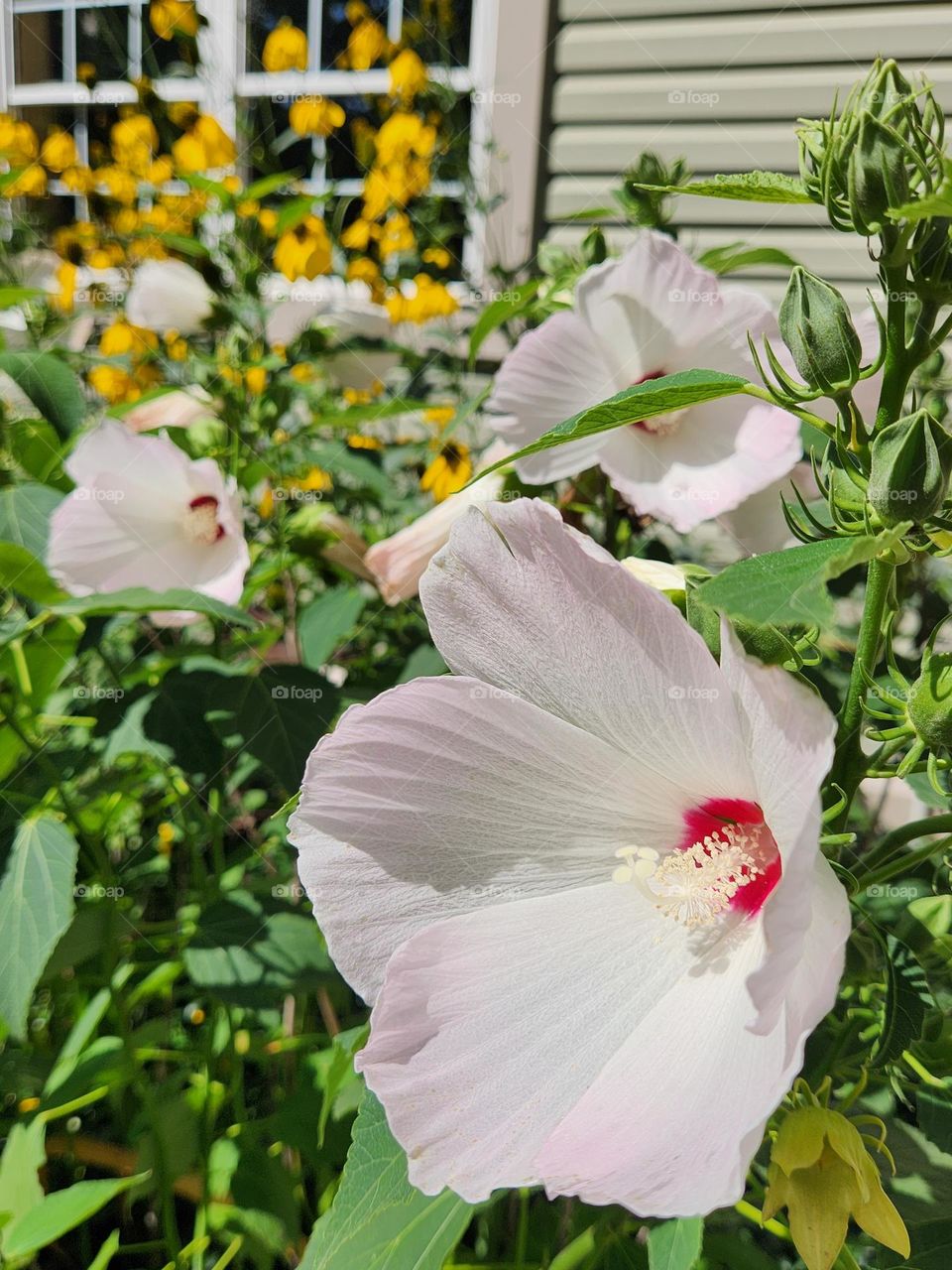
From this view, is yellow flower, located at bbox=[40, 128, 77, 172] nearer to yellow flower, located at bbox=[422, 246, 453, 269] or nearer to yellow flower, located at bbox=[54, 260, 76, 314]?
yellow flower, located at bbox=[54, 260, 76, 314]

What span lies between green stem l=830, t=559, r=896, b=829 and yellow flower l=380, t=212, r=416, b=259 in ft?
5.45

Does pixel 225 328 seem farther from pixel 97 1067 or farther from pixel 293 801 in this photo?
pixel 293 801

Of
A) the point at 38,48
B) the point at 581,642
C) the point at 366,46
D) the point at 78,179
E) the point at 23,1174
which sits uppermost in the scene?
the point at 38,48

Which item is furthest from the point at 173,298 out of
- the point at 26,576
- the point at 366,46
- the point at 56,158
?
the point at 56,158

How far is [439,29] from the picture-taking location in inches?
100

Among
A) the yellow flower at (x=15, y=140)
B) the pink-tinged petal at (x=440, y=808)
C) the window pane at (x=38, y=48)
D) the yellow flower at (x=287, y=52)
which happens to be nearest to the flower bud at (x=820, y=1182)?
the pink-tinged petal at (x=440, y=808)

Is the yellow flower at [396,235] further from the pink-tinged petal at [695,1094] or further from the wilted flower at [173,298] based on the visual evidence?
the pink-tinged petal at [695,1094]

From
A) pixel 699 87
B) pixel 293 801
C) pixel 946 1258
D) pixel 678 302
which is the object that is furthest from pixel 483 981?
pixel 699 87

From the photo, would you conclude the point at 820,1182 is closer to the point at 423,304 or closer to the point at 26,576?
the point at 26,576

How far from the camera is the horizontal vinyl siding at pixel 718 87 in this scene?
2.69 metres

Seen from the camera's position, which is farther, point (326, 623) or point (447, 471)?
point (447, 471)

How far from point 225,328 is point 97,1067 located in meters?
0.91

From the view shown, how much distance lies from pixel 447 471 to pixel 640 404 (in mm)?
967

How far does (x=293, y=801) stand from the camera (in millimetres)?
445
